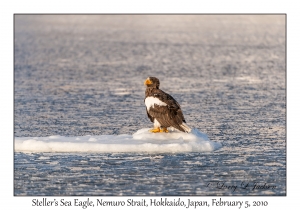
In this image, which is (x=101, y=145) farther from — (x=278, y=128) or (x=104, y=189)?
(x=278, y=128)

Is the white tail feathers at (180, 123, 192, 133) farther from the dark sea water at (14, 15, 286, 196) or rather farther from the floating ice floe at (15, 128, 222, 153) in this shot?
the dark sea water at (14, 15, 286, 196)

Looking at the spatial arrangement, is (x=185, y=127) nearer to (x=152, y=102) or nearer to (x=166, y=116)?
(x=166, y=116)

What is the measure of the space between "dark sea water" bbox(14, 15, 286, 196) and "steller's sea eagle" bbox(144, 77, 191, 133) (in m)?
Answer: 0.77

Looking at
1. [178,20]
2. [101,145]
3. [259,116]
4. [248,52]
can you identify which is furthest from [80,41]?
[101,145]

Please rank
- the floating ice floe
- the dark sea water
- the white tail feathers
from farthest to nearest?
the white tail feathers
the floating ice floe
the dark sea water

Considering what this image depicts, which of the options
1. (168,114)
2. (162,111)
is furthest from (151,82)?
(168,114)

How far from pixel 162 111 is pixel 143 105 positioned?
15.0 ft

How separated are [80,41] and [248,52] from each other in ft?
27.2

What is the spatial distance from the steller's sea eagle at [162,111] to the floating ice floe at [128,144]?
0.19m

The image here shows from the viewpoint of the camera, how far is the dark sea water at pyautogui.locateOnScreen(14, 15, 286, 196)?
1246 centimetres

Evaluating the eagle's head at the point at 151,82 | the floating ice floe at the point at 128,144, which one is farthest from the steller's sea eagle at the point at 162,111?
the floating ice floe at the point at 128,144

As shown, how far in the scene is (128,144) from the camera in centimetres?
1398

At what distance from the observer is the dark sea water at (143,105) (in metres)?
12.5

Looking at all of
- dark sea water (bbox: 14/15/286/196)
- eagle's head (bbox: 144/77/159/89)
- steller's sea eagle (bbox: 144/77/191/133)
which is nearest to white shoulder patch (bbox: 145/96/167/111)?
steller's sea eagle (bbox: 144/77/191/133)
